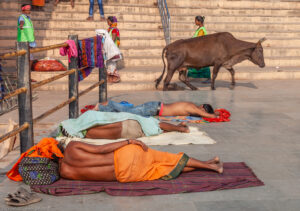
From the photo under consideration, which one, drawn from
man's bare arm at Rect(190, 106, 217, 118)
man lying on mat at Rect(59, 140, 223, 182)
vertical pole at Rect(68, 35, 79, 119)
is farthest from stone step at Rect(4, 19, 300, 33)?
man lying on mat at Rect(59, 140, 223, 182)

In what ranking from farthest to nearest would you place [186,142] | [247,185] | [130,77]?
[130,77] → [186,142] → [247,185]

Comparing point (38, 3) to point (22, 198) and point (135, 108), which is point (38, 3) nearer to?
point (135, 108)

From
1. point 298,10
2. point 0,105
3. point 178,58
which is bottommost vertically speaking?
point 0,105

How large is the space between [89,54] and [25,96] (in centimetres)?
249

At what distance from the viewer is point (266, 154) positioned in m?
5.36

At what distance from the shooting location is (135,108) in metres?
7.06

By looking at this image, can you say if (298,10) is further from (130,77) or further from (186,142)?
(186,142)

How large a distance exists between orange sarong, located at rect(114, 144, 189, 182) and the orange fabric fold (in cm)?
61

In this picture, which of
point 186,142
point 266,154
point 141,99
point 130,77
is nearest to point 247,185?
point 266,154

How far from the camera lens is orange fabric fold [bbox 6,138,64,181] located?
4.39 metres

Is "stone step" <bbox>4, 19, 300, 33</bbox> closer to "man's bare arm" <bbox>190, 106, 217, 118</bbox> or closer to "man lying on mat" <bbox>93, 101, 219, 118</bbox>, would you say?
"man lying on mat" <bbox>93, 101, 219, 118</bbox>

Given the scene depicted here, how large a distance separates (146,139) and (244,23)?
1104cm

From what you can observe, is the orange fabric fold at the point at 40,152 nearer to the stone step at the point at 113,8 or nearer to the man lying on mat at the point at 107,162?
the man lying on mat at the point at 107,162

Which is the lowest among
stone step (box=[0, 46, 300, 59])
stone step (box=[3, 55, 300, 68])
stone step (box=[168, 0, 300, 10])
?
stone step (box=[3, 55, 300, 68])
